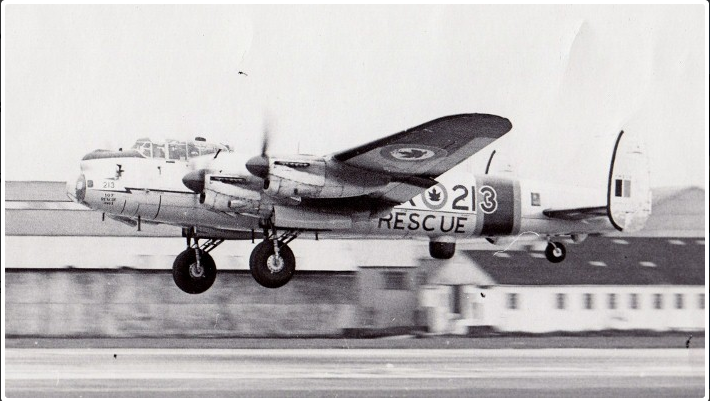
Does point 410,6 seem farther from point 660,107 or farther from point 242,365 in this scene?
point 242,365

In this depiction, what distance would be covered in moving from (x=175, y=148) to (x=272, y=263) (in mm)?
2212

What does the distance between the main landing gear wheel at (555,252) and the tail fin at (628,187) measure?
1.06 m

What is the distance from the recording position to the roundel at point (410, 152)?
1127cm

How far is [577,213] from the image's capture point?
13750mm

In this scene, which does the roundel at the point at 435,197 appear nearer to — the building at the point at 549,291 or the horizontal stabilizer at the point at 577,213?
the horizontal stabilizer at the point at 577,213

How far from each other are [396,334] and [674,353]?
6.57 m

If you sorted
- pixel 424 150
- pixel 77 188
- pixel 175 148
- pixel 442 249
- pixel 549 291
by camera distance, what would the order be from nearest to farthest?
pixel 424 150 → pixel 77 188 → pixel 175 148 → pixel 442 249 → pixel 549 291

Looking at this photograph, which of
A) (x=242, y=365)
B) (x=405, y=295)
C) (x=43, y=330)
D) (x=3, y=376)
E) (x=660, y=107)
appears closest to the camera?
(x=3, y=376)

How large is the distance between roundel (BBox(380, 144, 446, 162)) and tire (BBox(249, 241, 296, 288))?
2176mm

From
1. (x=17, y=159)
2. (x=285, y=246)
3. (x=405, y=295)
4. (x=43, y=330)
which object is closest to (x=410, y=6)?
(x=285, y=246)

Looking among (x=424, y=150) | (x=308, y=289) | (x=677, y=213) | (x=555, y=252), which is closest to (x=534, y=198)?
(x=555, y=252)

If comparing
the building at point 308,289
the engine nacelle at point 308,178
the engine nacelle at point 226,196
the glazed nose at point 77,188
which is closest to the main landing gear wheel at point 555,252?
the building at point 308,289

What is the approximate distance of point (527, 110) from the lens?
13.5 meters

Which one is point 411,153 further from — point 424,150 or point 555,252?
point 555,252
